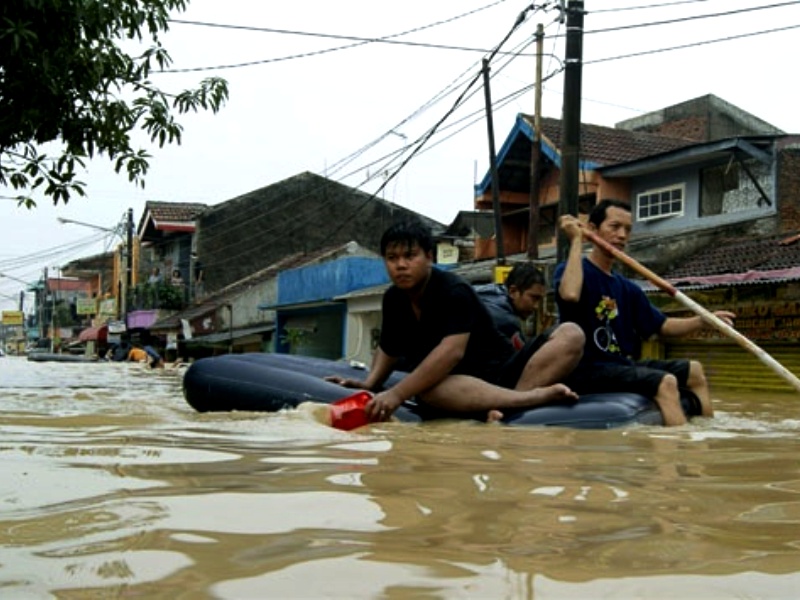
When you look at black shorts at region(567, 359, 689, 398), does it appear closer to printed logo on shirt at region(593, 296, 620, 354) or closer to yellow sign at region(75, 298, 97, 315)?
printed logo on shirt at region(593, 296, 620, 354)

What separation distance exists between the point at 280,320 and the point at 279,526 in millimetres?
27151

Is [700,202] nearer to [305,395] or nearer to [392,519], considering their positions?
[305,395]

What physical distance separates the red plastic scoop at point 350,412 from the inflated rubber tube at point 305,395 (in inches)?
13.7

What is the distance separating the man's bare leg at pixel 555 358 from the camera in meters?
4.57

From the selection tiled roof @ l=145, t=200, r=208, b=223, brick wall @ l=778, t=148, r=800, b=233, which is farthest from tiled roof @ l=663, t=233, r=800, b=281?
tiled roof @ l=145, t=200, r=208, b=223

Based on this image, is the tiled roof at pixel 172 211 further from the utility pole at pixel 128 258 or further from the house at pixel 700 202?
the house at pixel 700 202

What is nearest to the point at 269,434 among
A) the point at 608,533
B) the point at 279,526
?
the point at 279,526

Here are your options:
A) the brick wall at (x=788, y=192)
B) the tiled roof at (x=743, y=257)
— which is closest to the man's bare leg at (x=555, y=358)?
the tiled roof at (x=743, y=257)

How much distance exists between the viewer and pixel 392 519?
6.61ft

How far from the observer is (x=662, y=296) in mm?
13758

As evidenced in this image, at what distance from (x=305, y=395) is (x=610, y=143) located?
17320 mm

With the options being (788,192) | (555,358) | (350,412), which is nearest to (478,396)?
(555,358)

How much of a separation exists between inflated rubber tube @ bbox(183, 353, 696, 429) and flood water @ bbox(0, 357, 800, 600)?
0.78 meters

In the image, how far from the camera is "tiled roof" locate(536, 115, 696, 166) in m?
20.0
